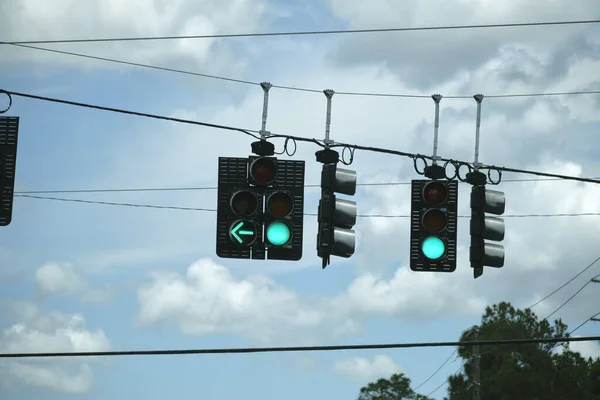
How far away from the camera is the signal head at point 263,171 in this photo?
13867 millimetres

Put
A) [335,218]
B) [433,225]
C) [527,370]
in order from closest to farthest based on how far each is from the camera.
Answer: [335,218] → [433,225] → [527,370]

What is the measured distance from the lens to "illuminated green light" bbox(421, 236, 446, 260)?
14.1 meters

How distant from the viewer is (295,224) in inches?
540

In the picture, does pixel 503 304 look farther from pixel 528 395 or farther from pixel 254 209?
pixel 254 209

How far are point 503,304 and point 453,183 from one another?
67.9 meters

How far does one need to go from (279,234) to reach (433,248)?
6.87 feet

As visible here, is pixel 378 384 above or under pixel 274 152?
under

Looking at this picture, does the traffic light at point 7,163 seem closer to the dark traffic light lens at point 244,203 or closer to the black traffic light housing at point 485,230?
the dark traffic light lens at point 244,203

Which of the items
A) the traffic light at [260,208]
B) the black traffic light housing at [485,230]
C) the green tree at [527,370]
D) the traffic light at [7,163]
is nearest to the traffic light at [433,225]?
the black traffic light housing at [485,230]

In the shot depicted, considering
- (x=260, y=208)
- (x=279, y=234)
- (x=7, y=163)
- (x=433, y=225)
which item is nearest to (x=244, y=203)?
(x=260, y=208)

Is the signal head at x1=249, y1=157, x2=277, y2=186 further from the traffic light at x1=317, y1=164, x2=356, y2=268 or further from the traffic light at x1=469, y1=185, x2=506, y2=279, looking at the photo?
the traffic light at x1=469, y1=185, x2=506, y2=279

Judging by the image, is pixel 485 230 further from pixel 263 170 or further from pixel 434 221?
pixel 263 170

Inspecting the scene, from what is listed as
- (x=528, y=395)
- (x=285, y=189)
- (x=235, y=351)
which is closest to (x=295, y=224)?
(x=285, y=189)

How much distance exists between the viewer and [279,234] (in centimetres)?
1364
